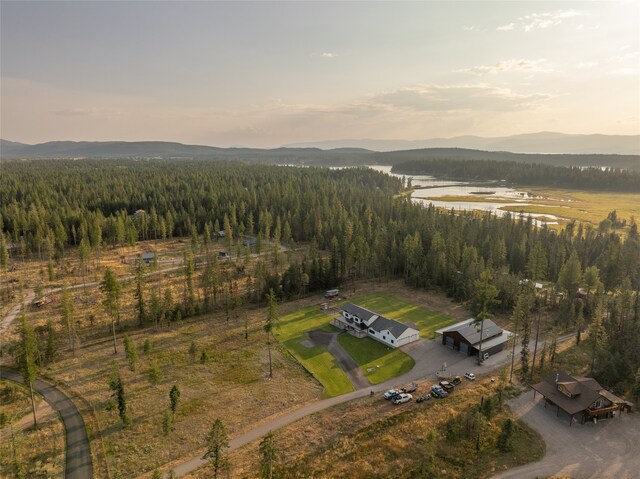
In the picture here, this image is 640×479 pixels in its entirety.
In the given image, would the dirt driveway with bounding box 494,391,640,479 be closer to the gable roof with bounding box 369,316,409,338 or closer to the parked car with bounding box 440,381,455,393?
the parked car with bounding box 440,381,455,393

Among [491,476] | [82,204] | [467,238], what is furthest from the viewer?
[82,204]

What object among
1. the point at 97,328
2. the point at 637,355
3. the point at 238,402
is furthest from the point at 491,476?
the point at 97,328

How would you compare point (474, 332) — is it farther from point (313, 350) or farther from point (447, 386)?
point (313, 350)

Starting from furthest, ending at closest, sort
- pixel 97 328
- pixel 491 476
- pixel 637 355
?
1. pixel 97 328
2. pixel 637 355
3. pixel 491 476

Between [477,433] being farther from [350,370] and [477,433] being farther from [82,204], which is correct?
[82,204]

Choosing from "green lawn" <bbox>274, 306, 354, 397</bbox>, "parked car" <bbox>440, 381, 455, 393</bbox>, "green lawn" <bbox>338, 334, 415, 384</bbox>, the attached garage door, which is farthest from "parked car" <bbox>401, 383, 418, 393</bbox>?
the attached garage door

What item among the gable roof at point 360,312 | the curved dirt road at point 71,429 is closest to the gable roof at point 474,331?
the gable roof at point 360,312

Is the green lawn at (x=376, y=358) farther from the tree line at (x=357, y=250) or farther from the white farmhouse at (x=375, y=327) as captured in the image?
the tree line at (x=357, y=250)
